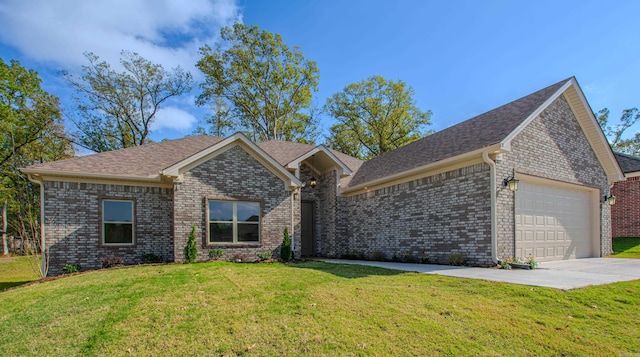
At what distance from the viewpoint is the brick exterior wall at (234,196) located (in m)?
10.7

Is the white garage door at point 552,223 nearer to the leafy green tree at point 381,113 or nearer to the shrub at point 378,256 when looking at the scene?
the shrub at point 378,256

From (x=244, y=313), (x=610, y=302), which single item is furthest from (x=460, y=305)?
(x=244, y=313)

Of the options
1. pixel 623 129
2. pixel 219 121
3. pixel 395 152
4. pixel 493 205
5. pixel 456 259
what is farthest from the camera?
pixel 623 129

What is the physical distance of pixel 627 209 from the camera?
49.9ft

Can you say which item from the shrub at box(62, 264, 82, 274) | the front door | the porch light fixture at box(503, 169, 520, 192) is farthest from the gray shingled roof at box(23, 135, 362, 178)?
the porch light fixture at box(503, 169, 520, 192)

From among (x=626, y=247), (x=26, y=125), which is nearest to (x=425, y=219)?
(x=626, y=247)

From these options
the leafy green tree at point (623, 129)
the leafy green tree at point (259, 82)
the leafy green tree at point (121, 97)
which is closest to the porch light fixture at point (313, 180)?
the leafy green tree at point (259, 82)

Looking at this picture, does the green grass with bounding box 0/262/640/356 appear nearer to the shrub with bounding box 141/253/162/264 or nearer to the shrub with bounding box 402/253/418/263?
the shrub with bounding box 402/253/418/263

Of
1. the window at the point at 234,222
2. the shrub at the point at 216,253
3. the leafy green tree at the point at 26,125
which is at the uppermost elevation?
the leafy green tree at the point at 26,125

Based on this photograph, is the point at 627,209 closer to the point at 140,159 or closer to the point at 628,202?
the point at 628,202

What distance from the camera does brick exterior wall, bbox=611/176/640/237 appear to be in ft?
48.5

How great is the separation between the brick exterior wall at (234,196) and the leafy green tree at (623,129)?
3483cm

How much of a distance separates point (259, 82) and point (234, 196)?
1856cm

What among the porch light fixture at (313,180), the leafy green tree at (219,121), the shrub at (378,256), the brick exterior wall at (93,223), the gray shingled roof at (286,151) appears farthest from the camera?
the leafy green tree at (219,121)
